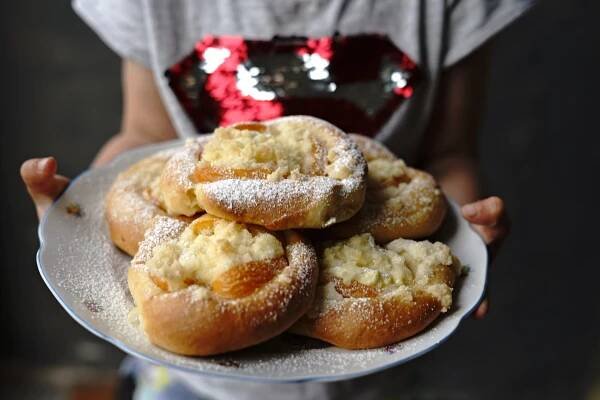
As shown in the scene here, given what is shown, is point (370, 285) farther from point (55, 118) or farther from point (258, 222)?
point (55, 118)

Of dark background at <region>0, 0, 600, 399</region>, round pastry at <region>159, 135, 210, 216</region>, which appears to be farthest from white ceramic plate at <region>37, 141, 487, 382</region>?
dark background at <region>0, 0, 600, 399</region>

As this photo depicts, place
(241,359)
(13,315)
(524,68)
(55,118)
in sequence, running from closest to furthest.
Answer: (241,359) → (524,68) → (55,118) → (13,315)

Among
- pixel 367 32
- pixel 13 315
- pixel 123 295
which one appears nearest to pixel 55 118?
pixel 13 315

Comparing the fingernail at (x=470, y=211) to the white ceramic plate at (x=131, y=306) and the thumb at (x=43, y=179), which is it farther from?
the thumb at (x=43, y=179)

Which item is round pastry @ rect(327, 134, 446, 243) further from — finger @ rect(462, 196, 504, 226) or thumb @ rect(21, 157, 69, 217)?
thumb @ rect(21, 157, 69, 217)

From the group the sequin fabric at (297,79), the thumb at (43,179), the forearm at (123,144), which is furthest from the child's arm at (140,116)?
the thumb at (43,179)

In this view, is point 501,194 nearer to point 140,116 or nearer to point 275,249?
point 140,116
